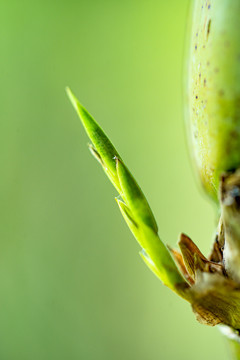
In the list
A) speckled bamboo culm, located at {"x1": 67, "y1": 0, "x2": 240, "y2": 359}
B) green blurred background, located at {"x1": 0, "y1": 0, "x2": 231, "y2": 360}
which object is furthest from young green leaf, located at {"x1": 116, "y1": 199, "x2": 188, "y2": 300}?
green blurred background, located at {"x1": 0, "y1": 0, "x2": 231, "y2": 360}

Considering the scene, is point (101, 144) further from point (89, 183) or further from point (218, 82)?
point (89, 183)

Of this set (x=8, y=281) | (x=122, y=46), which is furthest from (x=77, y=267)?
(x=122, y=46)

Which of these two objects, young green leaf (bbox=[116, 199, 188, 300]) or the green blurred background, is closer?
young green leaf (bbox=[116, 199, 188, 300])

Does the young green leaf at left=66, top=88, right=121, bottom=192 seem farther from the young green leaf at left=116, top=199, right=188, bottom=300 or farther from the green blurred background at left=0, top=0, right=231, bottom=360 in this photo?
the green blurred background at left=0, top=0, right=231, bottom=360

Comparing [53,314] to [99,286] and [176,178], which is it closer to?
[99,286]

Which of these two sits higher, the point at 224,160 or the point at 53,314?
the point at 224,160

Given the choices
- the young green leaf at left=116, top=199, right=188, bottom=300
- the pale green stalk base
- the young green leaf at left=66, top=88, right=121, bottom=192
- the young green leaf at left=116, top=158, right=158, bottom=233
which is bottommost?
the pale green stalk base

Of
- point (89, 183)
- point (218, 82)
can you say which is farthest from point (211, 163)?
point (89, 183)
